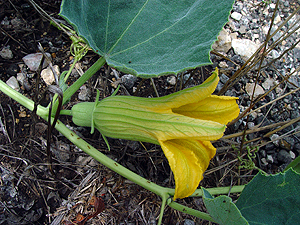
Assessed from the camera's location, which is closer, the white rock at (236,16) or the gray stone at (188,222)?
the gray stone at (188,222)

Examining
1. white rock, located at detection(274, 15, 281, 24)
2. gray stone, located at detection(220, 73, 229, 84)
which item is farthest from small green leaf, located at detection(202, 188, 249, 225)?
white rock, located at detection(274, 15, 281, 24)

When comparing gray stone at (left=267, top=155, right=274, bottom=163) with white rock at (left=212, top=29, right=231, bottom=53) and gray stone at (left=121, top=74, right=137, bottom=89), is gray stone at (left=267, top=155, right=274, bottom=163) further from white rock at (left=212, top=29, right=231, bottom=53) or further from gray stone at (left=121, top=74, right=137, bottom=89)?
gray stone at (left=121, top=74, right=137, bottom=89)

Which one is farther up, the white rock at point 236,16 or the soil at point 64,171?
the white rock at point 236,16

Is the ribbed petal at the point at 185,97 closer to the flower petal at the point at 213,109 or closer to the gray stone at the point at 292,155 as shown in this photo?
the flower petal at the point at 213,109

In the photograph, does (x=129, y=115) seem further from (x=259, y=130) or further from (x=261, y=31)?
(x=261, y=31)

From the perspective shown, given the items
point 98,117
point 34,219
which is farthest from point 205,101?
point 34,219

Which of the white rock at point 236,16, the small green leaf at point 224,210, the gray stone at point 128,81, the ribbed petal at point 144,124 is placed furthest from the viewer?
the white rock at point 236,16

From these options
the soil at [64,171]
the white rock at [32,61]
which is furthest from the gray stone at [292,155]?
the white rock at [32,61]
